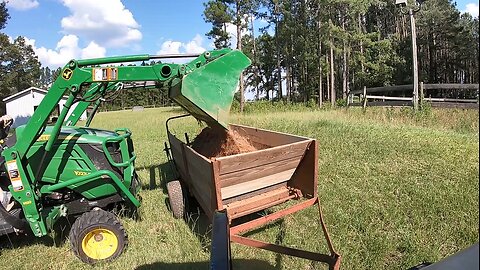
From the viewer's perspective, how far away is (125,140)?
193 inches

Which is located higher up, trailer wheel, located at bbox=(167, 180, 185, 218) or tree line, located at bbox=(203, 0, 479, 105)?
tree line, located at bbox=(203, 0, 479, 105)

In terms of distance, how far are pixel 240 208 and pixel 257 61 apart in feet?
154

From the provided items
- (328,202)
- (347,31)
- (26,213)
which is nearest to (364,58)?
(347,31)

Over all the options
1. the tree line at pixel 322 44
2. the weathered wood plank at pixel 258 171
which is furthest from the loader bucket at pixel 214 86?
the tree line at pixel 322 44

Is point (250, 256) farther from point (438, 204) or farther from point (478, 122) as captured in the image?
point (478, 122)

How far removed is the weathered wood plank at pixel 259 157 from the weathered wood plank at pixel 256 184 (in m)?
0.22

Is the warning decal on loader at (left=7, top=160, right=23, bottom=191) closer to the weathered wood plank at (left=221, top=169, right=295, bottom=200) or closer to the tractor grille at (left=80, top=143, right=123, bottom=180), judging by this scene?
the tractor grille at (left=80, top=143, right=123, bottom=180)

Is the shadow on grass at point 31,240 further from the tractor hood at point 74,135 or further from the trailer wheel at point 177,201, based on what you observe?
the trailer wheel at point 177,201

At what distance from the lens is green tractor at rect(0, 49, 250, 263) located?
3.93m

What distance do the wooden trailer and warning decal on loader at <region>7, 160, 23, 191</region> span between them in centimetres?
179

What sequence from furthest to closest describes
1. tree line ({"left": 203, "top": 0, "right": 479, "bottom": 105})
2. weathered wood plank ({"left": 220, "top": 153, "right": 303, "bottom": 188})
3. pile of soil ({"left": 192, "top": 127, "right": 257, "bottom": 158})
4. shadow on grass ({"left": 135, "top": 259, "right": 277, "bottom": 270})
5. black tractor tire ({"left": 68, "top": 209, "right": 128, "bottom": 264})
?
1. tree line ({"left": 203, "top": 0, "right": 479, "bottom": 105})
2. pile of soil ({"left": 192, "top": 127, "right": 257, "bottom": 158})
3. black tractor tire ({"left": 68, "top": 209, "right": 128, "bottom": 264})
4. shadow on grass ({"left": 135, "top": 259, "right": 277, "bottom": 270})
5. weathered wood plank ({"left": 220, "top": 153, "right": 303, "bottom": 188})

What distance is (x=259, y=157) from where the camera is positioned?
373cm

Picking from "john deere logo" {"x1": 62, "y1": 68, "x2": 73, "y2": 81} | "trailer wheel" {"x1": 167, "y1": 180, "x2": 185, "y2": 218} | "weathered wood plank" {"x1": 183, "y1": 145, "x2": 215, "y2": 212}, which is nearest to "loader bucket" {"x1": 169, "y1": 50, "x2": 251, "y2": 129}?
"weathered wood plank" {"x1": 183, "y1": 145, "x2": 215, "y2": 212}

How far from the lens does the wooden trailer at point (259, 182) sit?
3459mm
